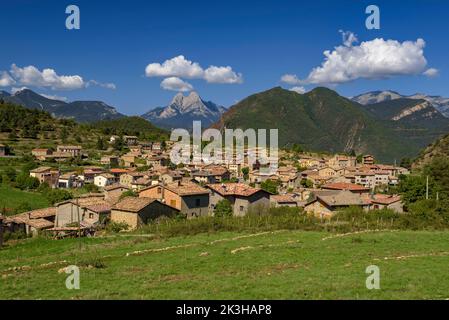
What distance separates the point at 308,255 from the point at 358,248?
3.29m

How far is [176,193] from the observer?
43125mm

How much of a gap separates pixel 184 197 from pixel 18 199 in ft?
85.9

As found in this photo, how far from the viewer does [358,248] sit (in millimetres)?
22484

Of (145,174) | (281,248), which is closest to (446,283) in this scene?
(281,248)

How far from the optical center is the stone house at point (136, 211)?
122 feet

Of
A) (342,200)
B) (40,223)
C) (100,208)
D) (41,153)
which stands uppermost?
(41,153)

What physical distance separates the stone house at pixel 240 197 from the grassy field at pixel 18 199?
20.3m

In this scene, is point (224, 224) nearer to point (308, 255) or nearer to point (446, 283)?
point (308, 255)

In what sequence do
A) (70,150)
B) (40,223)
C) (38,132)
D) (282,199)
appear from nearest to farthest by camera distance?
(40,223) < (282,199) < (70,150) < (38,132)

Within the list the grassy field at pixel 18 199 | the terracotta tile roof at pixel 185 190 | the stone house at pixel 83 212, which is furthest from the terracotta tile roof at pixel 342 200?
the grassy field at pixel 18 199

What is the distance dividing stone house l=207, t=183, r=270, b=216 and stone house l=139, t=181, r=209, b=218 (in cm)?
357

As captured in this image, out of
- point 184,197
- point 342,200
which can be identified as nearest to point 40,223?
point 184,197

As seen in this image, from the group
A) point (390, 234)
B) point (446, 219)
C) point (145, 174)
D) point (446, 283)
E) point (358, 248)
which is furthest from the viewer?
point (145, 174)

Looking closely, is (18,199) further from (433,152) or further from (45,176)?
(433,152)
